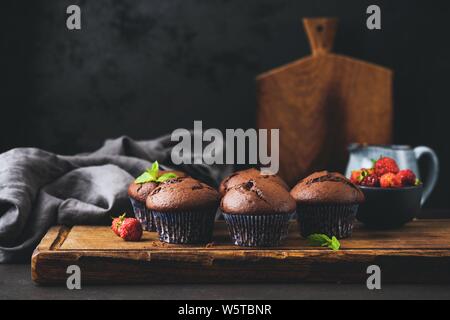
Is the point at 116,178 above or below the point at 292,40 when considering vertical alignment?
below

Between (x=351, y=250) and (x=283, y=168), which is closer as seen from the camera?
(x=351, y=250)

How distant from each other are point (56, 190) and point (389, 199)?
0.94 meters

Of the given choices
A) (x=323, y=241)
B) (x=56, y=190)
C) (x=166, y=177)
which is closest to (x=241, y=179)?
(x=166, y=177)

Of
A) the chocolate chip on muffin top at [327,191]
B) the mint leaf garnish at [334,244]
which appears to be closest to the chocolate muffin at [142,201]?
the chocolate chip on muffin top at [327,191]

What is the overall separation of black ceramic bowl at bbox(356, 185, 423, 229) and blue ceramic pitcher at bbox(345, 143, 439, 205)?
0.34 metres

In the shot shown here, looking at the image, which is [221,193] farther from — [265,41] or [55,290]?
[265,41]

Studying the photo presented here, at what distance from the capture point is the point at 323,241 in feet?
5.64

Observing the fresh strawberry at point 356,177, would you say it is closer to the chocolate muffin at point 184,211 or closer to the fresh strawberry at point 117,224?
the chocolate muffin at point 184,211

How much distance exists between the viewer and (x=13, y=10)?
2609 millimetres

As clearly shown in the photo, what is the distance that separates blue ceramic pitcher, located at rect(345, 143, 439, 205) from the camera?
2291 mm

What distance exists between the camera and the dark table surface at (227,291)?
1.55 metres
